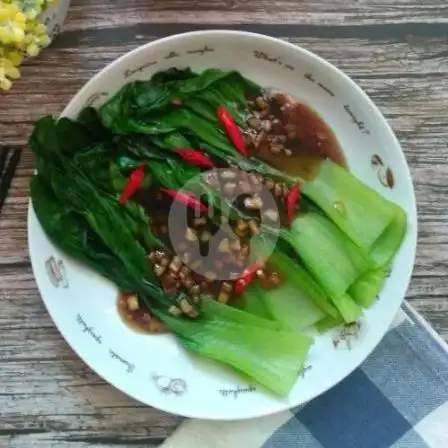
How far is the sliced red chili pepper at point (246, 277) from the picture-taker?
1333 mm

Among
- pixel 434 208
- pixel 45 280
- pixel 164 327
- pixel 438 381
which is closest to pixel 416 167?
pixel 434 208

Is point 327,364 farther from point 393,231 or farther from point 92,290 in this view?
point 92,290

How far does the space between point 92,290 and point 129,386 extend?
0.17 meters

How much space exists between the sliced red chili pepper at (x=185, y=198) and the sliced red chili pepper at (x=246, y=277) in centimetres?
12

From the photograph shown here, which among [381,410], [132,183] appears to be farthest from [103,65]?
[381,410]

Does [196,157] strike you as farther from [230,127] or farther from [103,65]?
[103,65]

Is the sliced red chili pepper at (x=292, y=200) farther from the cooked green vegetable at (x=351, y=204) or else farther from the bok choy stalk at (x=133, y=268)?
the bok choy stalk at (x=133, y=268)

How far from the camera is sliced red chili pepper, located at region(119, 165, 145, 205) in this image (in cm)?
131

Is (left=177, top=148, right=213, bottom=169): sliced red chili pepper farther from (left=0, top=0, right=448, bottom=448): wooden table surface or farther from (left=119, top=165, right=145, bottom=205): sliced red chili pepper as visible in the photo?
(left=0, top=0, right=448, bottom=448): wooden table surface

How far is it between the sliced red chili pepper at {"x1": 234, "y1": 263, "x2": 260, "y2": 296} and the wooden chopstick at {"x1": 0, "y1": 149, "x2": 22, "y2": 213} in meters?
0.42

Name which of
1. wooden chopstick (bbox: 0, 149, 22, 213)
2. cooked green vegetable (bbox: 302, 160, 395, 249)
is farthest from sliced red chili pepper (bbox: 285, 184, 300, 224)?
wooden chopstick (bbox: 0, 149, 22, 213)

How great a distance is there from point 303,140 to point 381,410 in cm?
48

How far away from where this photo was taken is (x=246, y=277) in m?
1.33

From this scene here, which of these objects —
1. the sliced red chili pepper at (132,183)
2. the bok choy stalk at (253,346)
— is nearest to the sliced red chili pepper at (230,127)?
the sliced red chili pepper at (132,183)
